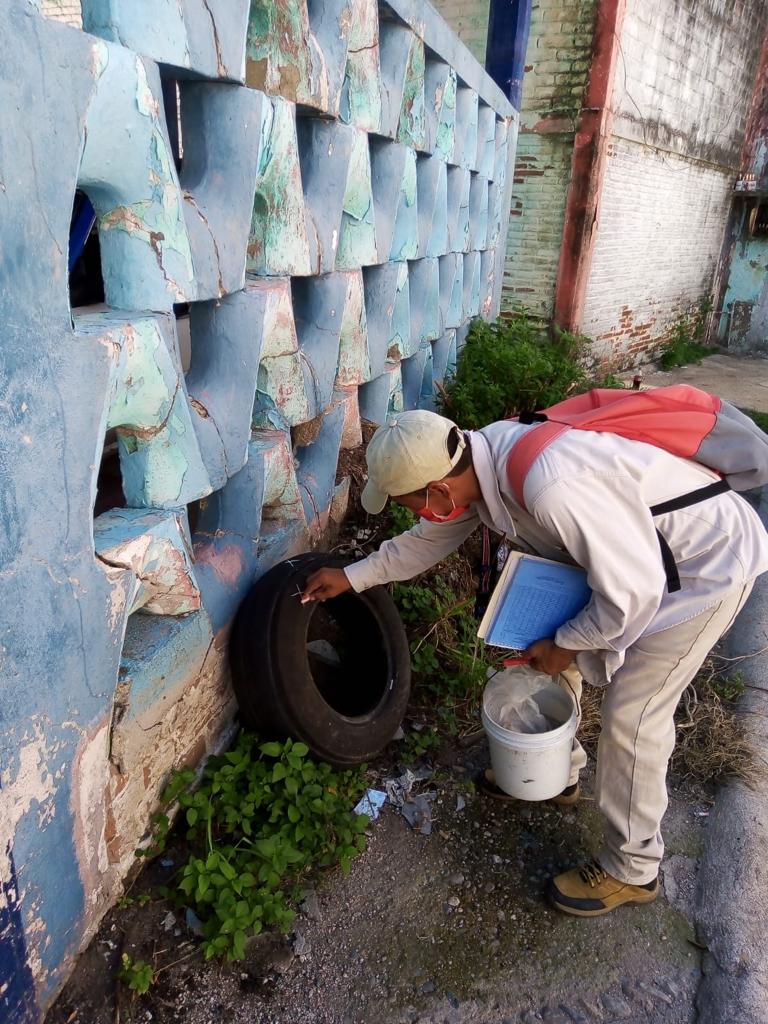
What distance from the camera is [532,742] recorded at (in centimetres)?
217

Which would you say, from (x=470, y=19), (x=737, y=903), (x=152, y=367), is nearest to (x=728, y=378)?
(x=470, y=19)

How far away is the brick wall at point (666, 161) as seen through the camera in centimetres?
785

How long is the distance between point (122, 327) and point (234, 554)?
96 cm

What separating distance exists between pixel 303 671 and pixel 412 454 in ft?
2.72

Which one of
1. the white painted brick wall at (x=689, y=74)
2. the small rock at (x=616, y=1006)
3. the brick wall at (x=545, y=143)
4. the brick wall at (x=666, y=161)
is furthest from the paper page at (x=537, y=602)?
the white painted brick wall at (x=689, y=74)

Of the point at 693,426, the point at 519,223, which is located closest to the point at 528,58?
the point at 519,223

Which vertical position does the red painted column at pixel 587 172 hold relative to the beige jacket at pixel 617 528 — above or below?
above

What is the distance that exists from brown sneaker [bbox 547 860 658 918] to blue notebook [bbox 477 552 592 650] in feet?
2.25

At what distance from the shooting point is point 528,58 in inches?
291

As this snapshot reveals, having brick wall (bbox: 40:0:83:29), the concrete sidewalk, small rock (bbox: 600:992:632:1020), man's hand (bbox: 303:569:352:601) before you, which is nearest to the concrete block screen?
brick wall (bbox: 40:0:83:29)

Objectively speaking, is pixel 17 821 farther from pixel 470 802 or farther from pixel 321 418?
pixel 321 418

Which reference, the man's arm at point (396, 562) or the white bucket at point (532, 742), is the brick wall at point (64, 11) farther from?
the white bucket at point (532, 742)

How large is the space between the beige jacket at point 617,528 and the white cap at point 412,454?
0.34ft

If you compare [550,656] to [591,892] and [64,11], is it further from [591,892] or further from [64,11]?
[64,11]
